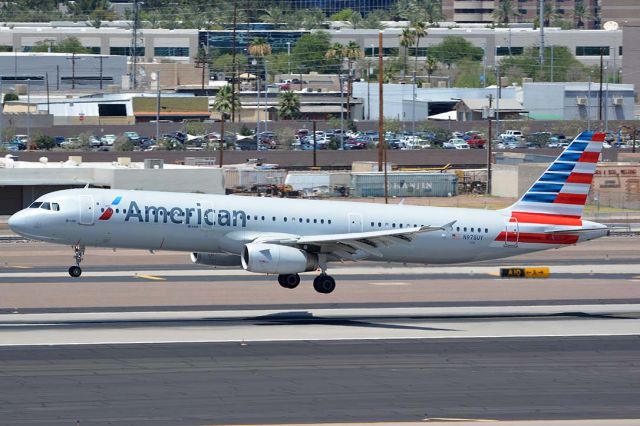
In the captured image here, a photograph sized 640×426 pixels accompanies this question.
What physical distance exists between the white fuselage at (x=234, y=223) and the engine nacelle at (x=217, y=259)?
2.55ft

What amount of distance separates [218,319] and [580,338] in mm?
13244

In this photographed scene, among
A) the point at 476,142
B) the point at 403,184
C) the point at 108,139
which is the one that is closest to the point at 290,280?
the point at 403,184

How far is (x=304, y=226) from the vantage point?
164 feet

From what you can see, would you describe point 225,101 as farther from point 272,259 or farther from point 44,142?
point 272,259

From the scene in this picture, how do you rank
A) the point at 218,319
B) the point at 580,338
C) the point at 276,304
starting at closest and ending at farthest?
1. the point at 580,338
2. the point at 218,319
3. the point at 276,304

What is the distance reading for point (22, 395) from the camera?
1298 inches

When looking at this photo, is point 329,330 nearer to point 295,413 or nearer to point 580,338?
point 580,338

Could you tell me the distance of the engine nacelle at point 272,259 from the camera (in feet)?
153

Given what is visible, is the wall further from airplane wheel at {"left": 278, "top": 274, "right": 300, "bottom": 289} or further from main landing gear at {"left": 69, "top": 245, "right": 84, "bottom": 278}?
main landing gear at {"left": 69, "top": 245, "right": 84, "bottom": 278}

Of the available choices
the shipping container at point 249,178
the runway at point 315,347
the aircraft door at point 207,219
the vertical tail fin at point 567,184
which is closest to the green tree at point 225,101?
the shipping container at point 249,178

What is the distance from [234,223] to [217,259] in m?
1.86

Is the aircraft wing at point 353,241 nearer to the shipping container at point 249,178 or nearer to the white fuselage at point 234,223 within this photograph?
the white fuselage at point 234,223

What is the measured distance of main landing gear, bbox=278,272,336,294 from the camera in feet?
162

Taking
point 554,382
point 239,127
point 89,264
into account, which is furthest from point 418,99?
point 554,382
